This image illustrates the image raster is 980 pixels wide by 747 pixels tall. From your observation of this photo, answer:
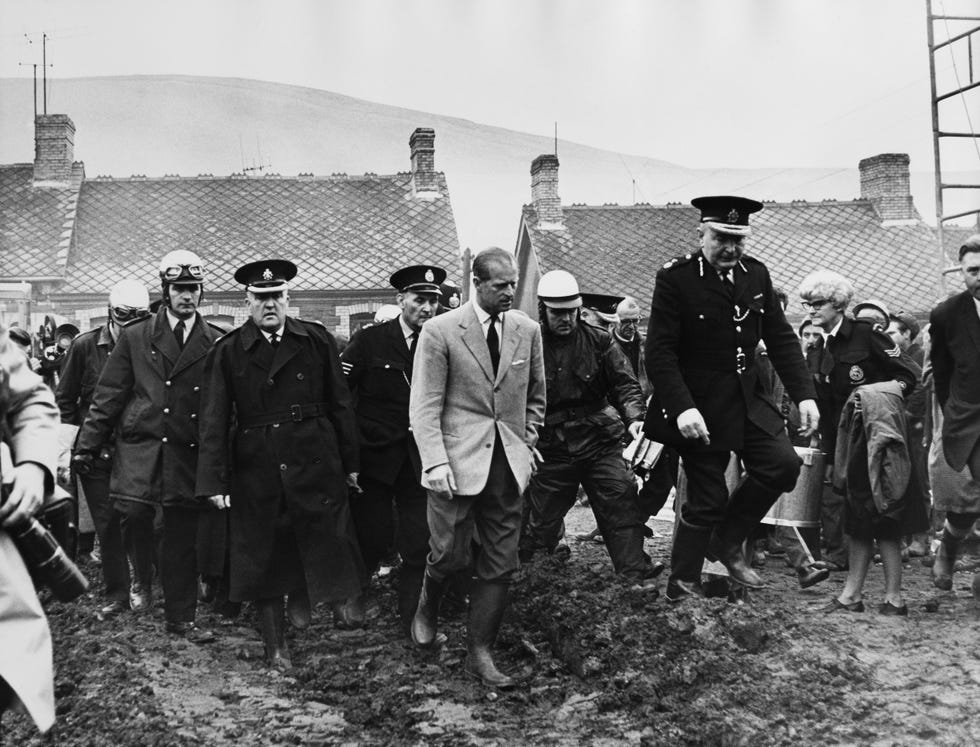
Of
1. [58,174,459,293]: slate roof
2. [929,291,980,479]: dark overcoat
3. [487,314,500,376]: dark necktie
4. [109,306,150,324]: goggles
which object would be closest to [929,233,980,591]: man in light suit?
[929,291,980,479]: dark overcoat

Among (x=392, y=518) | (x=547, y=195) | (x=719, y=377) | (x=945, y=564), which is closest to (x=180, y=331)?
(x=392, y=518)

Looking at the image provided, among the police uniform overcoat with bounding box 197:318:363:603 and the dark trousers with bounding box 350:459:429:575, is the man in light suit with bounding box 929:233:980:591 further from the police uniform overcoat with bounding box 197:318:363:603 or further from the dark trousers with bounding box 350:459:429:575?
the police uniform overcoat with bounding box 197:318:363:603

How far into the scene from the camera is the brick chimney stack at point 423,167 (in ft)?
113

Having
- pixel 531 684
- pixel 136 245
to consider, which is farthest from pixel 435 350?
A: pixel 136 245

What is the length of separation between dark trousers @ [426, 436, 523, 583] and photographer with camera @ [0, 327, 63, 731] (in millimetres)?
2800

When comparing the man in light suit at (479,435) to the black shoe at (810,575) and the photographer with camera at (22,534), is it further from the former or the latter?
the photographer with camera at (22,534)

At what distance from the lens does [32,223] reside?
31.6 metres

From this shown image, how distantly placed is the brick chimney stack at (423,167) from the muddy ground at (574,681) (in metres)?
27.5

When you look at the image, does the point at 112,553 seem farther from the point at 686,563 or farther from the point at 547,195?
the point at 547,195

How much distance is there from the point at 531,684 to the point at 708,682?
1143mm

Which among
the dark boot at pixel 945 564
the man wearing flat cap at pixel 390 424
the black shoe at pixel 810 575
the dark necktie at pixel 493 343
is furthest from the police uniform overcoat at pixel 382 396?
the dark boot at pixel 945 564

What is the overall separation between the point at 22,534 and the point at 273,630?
3500 mm

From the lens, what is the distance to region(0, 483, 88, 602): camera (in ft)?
11.1

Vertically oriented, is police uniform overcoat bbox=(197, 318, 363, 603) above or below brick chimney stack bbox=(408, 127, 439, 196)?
below
